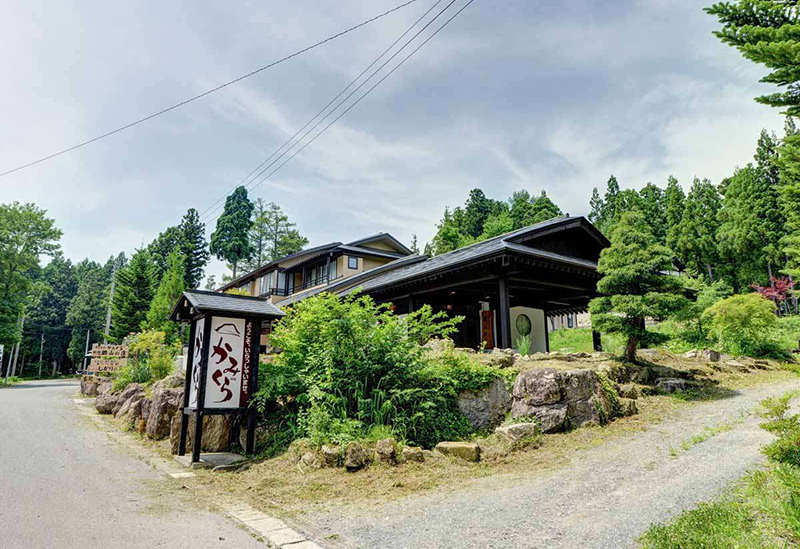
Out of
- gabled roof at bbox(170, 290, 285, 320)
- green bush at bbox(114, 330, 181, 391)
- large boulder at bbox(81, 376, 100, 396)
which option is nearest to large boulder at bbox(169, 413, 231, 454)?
gabled roof at bbox(170, 290, 285, 320)

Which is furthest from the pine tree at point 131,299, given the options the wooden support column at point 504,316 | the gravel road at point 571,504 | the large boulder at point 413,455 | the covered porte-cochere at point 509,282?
the gravel road at point 571,504

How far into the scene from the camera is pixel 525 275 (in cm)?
1378

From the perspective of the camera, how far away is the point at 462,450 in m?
6.54

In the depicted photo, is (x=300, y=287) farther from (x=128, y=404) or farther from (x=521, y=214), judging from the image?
(x=521, y=214)

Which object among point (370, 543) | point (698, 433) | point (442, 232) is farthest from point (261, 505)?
point (442, 232)

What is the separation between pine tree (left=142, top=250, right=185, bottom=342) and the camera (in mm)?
27225

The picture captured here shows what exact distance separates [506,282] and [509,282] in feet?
6.55

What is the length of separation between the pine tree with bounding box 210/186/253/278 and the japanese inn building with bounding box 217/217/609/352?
25.8 metres

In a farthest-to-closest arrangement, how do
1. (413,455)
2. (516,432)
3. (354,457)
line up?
(516,432) → (413,455) → (354,457)

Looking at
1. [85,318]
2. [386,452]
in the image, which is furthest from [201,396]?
[85,318]

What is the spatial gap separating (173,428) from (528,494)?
626 cm

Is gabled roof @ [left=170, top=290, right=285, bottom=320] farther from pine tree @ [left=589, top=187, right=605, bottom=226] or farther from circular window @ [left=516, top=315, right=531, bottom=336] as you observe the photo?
pine tree @ [left=589, top=187, right=605, bottom=226]

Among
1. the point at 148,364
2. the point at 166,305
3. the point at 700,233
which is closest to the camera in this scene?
the point at 148,364

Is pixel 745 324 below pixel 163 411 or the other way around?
the other way around
